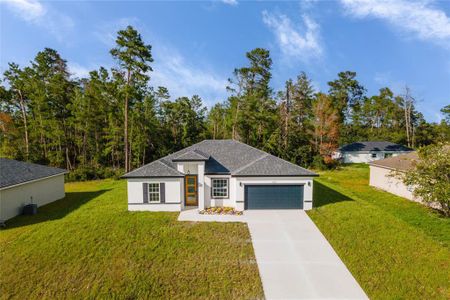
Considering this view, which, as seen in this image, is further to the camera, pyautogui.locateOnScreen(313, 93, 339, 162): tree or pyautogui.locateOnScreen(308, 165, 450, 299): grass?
pyautogui.locateOnScreen(313, 93, 339, 162): tree

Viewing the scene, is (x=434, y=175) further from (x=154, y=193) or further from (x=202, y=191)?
(x=154, y=193)

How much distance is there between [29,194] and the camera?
564 inches

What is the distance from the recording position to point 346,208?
539 inches

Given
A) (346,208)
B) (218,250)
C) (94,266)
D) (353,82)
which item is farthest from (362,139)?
(94,266)

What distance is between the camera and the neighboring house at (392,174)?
55.5ft

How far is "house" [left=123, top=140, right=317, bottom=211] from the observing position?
13.3 metres

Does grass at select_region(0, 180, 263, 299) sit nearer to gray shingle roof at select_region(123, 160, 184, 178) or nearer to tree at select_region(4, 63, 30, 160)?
gray shingle roof at select_region(123, 160, 184, 178)

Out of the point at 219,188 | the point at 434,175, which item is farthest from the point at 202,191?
the point at 434,175

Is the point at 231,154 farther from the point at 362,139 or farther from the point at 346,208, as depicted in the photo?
the point at 362,139

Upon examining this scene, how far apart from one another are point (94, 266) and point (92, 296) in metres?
1.58

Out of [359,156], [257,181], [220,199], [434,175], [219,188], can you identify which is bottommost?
[220,199]

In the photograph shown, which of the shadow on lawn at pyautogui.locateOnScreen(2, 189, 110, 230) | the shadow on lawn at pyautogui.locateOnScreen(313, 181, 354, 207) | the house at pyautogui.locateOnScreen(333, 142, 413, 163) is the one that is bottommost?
the shadow on lawn at pyautogui.locateOnScreen(2, 189, 110, 230)

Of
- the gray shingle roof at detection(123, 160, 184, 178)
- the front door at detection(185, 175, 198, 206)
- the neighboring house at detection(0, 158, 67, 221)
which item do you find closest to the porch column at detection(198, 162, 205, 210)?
the front door at detection(185, 175, 198, 206)

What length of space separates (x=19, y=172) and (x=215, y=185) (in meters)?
13.5
